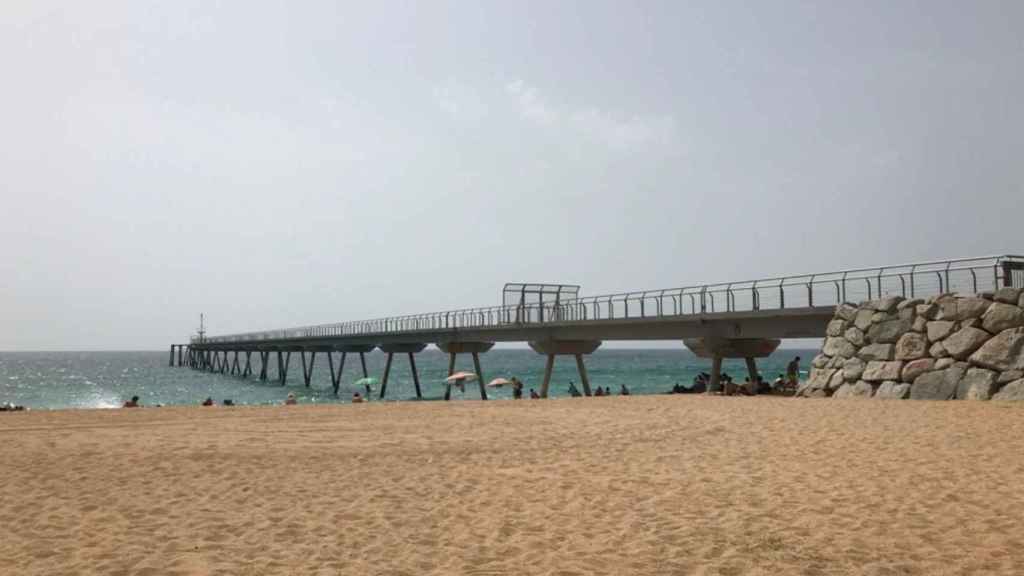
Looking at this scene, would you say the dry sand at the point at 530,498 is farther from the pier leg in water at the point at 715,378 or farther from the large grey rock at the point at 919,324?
the pier leg in water at the point at 715,378

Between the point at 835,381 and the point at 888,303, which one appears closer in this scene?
the point at 888,303

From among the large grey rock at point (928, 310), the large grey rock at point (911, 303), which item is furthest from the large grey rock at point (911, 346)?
the large grey rock at point (911, 303)

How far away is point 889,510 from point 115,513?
8802 mm

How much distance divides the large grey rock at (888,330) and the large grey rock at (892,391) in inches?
52.7

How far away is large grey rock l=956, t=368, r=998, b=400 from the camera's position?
1847 cm

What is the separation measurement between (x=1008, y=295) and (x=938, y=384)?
2769mm

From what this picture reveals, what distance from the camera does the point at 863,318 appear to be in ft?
74.0

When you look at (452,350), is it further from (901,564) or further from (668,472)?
(901,564)

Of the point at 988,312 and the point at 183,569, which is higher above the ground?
the point at 988,312

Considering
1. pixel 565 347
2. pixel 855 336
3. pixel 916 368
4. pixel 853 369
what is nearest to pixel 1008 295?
pixel 916 368

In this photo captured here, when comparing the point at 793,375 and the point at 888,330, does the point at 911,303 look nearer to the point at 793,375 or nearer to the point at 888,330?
the point at 888,330

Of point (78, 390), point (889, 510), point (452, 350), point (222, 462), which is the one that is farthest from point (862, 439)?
point (78, 390)

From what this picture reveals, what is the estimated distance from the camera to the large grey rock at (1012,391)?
58.2 feet

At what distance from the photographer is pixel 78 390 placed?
232 ft
